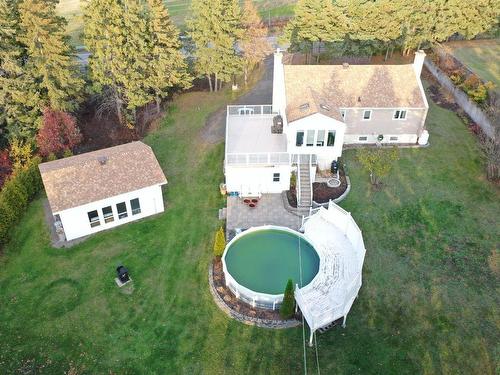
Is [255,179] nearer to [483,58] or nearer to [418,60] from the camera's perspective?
[418,60]

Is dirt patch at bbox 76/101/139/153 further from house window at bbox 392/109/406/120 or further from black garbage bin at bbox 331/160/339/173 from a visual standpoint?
house window at bbox 392/109/406/120

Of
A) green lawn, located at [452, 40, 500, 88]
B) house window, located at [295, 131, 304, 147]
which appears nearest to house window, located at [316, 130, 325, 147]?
house window, located at [295, 131, 304, 147]

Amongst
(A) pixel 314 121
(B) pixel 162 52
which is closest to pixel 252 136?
(A) pixel 314 121

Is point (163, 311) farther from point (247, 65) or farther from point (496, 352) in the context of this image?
point (247, 65)

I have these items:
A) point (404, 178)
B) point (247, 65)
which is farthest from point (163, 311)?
point (247, 65)

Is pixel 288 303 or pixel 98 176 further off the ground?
pixel 98 176

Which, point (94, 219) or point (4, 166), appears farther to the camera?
point (4, 166)
